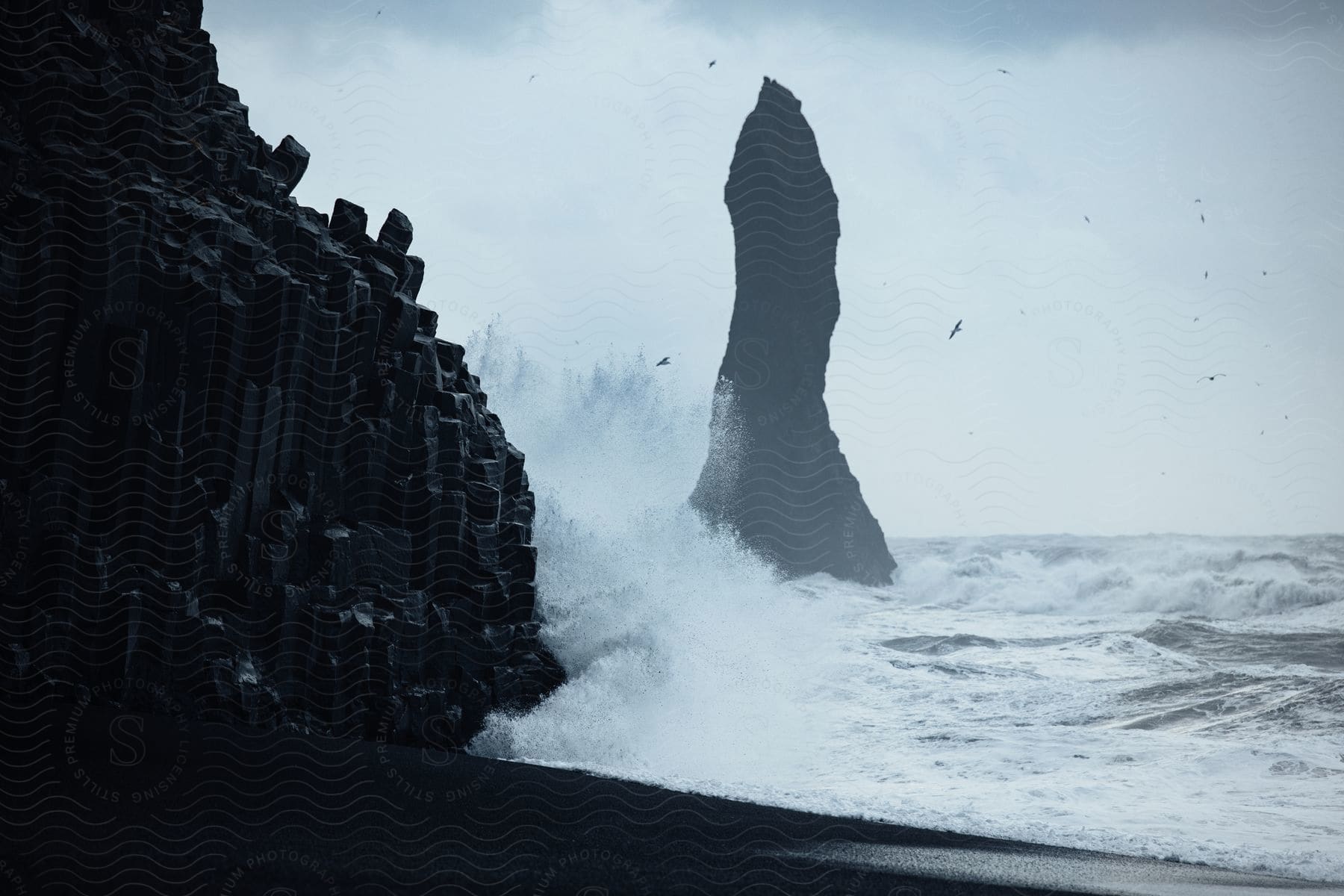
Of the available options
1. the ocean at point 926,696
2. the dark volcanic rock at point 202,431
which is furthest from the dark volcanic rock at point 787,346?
the dark volcanic rock at point 202,431

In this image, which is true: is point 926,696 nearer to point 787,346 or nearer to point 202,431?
point 202,431

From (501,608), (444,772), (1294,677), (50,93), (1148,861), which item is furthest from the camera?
A: (1294,677)

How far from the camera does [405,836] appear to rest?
891 cm

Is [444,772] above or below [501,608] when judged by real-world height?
below

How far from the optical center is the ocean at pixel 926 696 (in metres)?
13.0

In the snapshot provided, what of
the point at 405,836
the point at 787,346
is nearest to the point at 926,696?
the point at 405,836

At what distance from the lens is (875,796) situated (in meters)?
13.5

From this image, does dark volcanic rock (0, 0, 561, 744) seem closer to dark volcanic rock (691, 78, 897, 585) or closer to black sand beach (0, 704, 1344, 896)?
black sand beach (0, 704, 1344, 896)

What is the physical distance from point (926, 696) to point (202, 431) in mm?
14944

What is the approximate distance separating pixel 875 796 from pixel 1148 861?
373 centimetres

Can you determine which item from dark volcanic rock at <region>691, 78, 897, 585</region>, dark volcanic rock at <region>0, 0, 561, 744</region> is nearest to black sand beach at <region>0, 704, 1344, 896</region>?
dark volcanic rock at <region>0, 0, 561, 744</region>

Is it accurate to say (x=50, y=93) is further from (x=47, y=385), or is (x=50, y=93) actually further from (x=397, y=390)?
(x=397, y=390)

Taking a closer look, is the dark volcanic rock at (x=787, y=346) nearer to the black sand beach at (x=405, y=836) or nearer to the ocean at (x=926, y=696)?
the ocean at (x=926, y=696)

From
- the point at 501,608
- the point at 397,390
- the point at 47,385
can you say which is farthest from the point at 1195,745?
the point at 47,385
